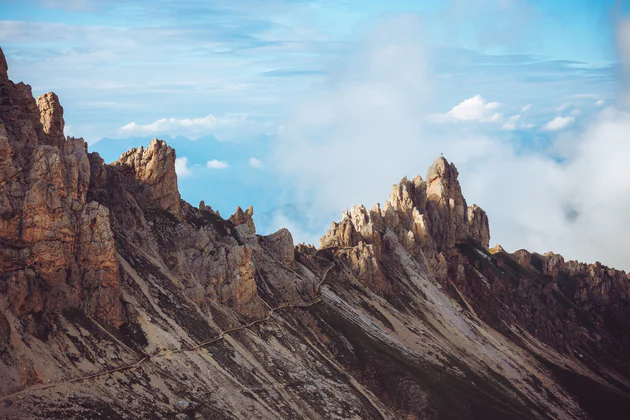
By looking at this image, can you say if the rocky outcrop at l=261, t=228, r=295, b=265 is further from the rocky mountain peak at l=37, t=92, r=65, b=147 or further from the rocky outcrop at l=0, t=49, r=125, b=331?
the rocky mountain peak at l=37, t=92, r=65, b=147

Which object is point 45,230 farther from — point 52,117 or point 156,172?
point 156,172

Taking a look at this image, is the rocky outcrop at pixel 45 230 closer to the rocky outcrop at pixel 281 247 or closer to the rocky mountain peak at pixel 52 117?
the rocky mountain peak at pixel 52 117

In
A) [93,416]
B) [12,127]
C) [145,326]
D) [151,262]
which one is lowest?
[93,416]

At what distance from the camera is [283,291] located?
177875 millimetres

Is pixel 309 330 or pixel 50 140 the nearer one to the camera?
pixel 50 140

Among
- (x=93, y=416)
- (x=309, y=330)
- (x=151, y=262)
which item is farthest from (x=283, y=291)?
(x=93, y=416)

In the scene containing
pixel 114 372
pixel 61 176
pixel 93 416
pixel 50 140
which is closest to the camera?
pixel 93 416

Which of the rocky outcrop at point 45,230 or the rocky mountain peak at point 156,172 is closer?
the rocky outcrop at point 45,230

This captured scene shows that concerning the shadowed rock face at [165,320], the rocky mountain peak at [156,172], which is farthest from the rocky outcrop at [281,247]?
the rocky mountain peak at [156,172]

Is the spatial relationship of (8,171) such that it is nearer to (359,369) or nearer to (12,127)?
(12,127)

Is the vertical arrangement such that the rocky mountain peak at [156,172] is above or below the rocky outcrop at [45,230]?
above

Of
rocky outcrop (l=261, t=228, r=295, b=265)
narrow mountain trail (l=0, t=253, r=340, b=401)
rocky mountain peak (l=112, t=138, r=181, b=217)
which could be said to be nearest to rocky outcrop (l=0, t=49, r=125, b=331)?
narrow mountain trail (l=0, t=253, r=340, b=401)

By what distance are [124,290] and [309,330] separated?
4845cm

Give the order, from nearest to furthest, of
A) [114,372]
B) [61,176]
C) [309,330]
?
1. [114,372]
2. [61,176]
3. [309,330]
